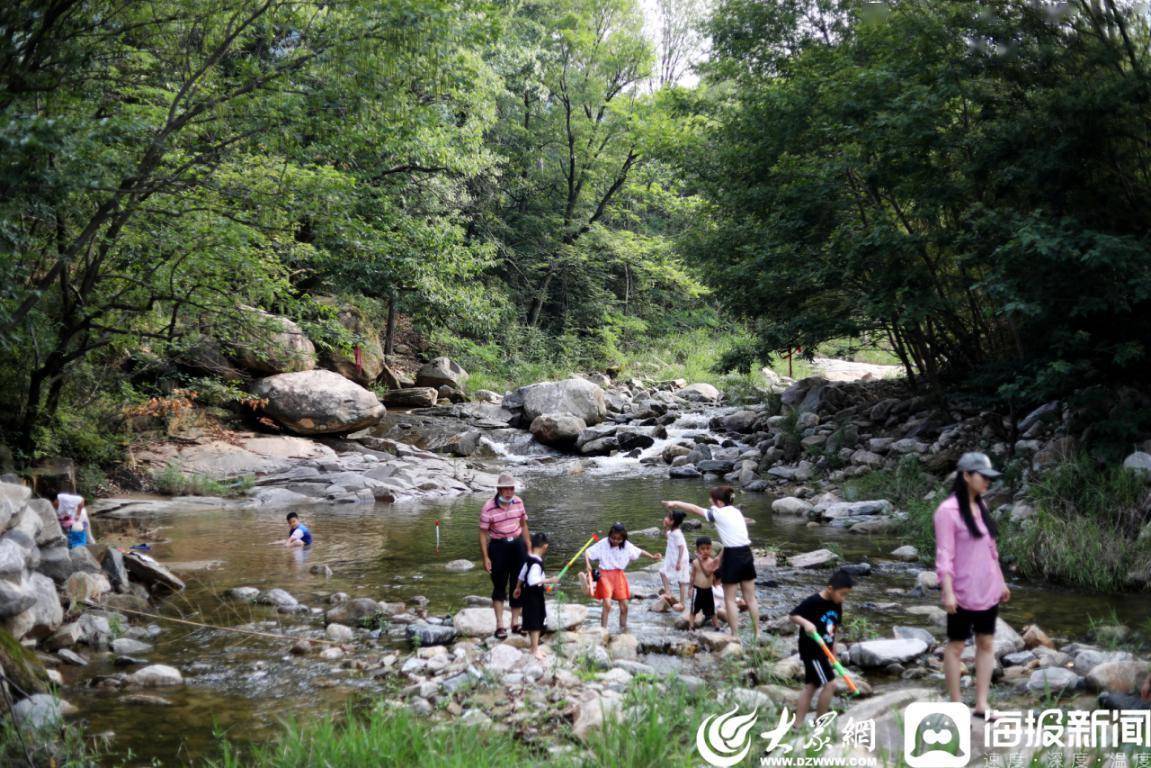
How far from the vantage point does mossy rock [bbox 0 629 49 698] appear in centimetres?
561

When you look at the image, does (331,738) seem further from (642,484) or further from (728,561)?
(642,484)

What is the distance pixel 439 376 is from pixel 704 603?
19.9m

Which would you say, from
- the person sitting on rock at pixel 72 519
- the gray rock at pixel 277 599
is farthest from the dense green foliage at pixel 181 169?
the gray rock at pixel 277 599

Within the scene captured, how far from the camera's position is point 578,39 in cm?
3195

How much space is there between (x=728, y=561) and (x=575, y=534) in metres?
5.72

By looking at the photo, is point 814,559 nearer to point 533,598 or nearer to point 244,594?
point 533,598

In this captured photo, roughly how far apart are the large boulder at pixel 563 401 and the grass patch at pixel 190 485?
9.25 m

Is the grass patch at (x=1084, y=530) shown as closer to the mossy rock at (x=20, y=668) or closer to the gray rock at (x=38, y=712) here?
the gray rock at (x=38, y=712)

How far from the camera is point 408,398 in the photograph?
83.0 feet

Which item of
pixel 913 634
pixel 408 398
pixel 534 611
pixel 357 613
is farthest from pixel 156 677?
pixel 408 398

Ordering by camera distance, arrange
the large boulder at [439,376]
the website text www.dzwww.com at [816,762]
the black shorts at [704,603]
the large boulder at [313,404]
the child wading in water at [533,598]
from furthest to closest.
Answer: the large boulder at [439,376] < the large boulder at [313,404] < the black shorts at [704,603] < the child wading in water at [533,598] < the website text www.dzwww.com at [816,762]

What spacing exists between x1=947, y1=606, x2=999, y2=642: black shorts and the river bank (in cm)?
49

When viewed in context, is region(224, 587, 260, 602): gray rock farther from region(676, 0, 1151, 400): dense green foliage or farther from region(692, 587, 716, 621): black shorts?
region(676, 0, 1151, 400): dense green foliage

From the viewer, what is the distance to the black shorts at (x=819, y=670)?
210 inches
